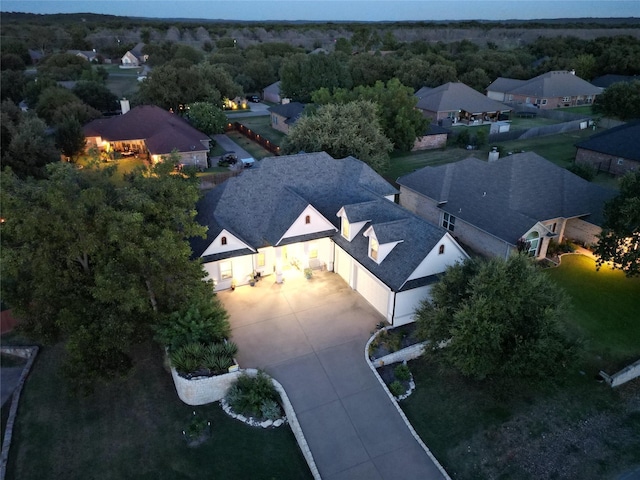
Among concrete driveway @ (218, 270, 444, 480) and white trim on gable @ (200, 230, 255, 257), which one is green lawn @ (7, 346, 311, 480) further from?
white trim on gable @ (200, 230, 255, 257)

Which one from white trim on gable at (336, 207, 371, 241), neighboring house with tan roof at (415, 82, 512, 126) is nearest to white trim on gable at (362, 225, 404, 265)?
white trim on gable at (336, 207, 371, 241)

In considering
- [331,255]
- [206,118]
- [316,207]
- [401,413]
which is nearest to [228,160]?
[206,118]

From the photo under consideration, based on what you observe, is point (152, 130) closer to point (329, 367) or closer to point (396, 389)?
point (329, 367)

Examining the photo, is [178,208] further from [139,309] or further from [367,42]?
[367,42]

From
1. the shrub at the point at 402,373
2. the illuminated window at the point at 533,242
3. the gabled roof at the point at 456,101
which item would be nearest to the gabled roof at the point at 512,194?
the illuminated window at the point at 533,242

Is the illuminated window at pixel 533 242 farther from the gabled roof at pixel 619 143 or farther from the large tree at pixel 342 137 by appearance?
the gabled roof at pixel 619 143

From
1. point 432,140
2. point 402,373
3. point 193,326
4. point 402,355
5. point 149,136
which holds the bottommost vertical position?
point 402,373

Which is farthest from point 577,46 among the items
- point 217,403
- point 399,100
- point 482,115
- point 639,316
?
point 217,403

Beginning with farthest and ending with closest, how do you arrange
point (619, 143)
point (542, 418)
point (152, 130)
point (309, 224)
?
point (152, 130) < point (619, 143) < point (309, 224) < point (542, 418)
